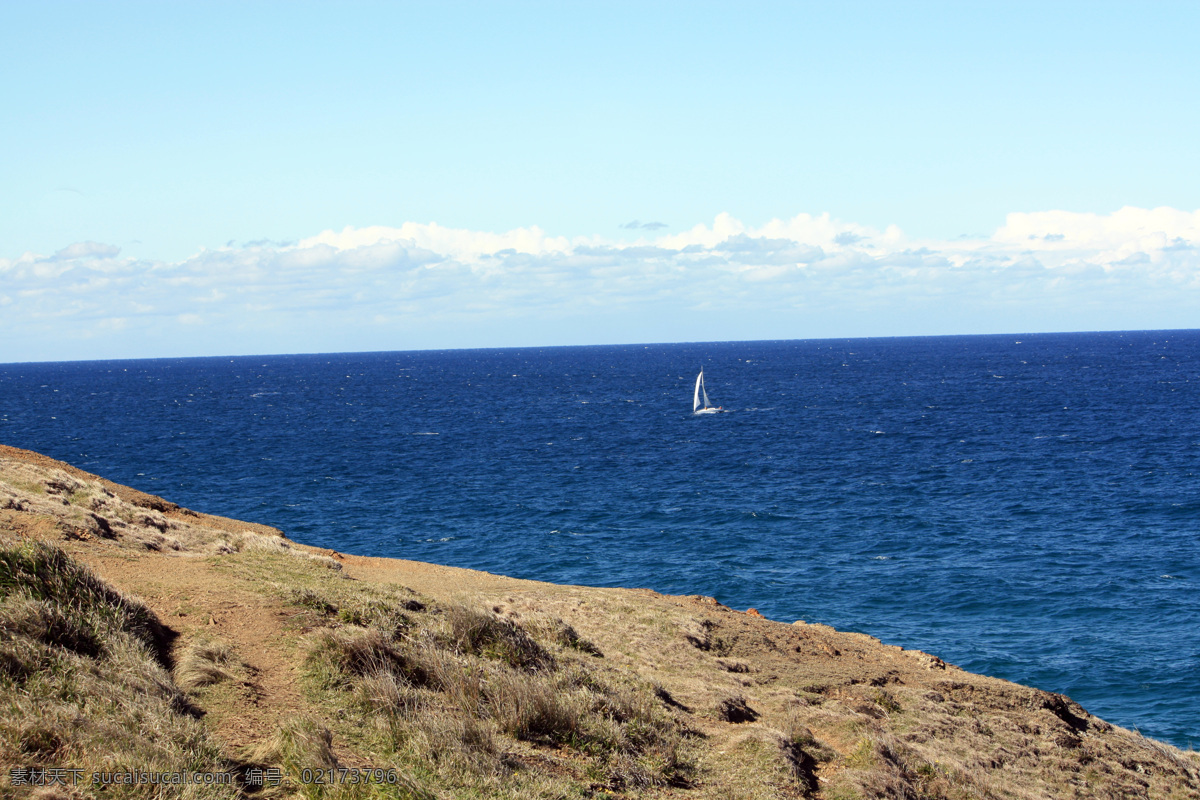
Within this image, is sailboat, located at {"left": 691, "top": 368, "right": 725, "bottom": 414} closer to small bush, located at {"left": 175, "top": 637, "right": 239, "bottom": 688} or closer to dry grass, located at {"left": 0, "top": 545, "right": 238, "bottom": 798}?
small bush, located at {"left": 175, "top": 637, "right": 239, "bottom": 688}

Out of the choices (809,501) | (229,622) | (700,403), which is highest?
(229,622)

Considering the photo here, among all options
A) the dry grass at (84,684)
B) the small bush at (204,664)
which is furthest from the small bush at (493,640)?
the dry grass at (84,684)

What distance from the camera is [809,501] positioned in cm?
4488

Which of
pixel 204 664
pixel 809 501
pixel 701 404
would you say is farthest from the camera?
pixel 701 404

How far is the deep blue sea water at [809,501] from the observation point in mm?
26609

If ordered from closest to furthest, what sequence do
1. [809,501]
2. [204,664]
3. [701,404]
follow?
[204,664] → [809,501] → [701,404]

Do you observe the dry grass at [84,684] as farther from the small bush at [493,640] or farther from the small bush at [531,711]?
the small bush at [493,640]

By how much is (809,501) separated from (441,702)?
36852mm

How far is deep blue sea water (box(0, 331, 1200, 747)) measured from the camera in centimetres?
2661

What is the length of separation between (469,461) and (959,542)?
3467 cm

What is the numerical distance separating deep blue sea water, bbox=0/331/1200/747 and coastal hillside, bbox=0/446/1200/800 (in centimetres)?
855

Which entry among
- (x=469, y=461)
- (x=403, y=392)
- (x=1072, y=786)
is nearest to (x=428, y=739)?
(x=1072, y=786)

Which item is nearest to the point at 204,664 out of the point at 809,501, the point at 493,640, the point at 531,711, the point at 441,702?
the point at 441,702

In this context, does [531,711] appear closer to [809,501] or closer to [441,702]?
[441,702]
